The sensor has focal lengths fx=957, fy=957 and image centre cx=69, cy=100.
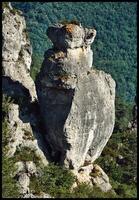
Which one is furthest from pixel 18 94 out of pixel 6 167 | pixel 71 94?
pixel 6 167

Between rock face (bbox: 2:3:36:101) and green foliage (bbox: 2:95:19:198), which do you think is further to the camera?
rock face (bbox: 2:3:36:101)

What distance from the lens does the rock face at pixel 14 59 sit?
5141 centimetres

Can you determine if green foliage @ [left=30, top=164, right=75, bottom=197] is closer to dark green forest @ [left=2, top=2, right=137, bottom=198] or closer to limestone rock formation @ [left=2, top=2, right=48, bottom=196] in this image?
dark green forest @ [left=2, top=2, right=137, bottom=198]

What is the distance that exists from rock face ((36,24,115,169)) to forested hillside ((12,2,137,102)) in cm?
6613

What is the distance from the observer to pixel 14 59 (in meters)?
52.1

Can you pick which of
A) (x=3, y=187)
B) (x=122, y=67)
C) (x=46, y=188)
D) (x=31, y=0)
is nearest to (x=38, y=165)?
(x=46, y=188)

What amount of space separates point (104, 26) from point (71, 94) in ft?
299

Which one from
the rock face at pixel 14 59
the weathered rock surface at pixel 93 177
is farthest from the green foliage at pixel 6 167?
the weathered rock surface at pixel 93 177

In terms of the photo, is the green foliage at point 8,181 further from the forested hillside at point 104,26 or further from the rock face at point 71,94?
the forested hillside at point 104,26

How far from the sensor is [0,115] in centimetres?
4869

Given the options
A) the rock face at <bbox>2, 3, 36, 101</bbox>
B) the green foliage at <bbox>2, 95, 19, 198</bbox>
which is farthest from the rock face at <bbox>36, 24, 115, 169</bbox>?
the green foliage at <bbox>2, 95, 19, 198</bbox>

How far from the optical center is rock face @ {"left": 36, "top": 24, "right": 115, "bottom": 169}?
50000 mm

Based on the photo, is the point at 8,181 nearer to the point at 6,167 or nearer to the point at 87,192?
the point at 6,167

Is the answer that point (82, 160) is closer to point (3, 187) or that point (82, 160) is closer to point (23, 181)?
point (23, 181)
